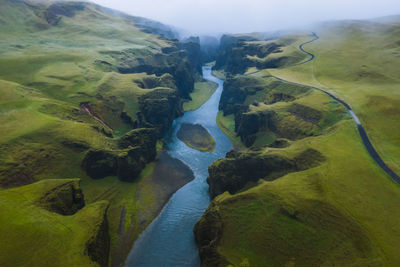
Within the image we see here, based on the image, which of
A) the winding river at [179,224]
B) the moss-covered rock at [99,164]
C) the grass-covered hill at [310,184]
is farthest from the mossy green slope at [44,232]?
the grass-covered hill at [310,184]

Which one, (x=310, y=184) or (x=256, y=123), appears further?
(x=256, y=123)

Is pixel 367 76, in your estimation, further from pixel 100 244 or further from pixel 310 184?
pixel 100 244

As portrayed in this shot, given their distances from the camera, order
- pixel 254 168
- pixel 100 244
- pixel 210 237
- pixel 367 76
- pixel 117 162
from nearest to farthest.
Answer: pixel 100 244 < pixel 210 237 < pixel 254 168 < pixel 117 162 < pixel 367 76

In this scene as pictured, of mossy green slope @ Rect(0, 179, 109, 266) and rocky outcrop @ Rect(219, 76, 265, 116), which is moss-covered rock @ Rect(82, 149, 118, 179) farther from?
rocky outcrop @ Rect(219, 76, 265, 116)

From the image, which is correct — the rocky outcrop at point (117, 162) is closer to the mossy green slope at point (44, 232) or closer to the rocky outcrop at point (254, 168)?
the mossy green slope at point (44, 232)

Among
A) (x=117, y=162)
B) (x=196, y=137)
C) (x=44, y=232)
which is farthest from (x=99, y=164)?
(x=196, y=137)

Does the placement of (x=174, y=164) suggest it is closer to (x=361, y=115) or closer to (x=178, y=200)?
(x=178, y=200)

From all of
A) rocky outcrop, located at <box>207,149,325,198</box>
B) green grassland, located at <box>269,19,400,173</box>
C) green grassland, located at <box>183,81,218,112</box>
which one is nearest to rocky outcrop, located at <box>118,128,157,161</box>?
rocky outcrop, located at <box>207,149,325,198</box>

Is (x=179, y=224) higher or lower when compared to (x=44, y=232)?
lower
